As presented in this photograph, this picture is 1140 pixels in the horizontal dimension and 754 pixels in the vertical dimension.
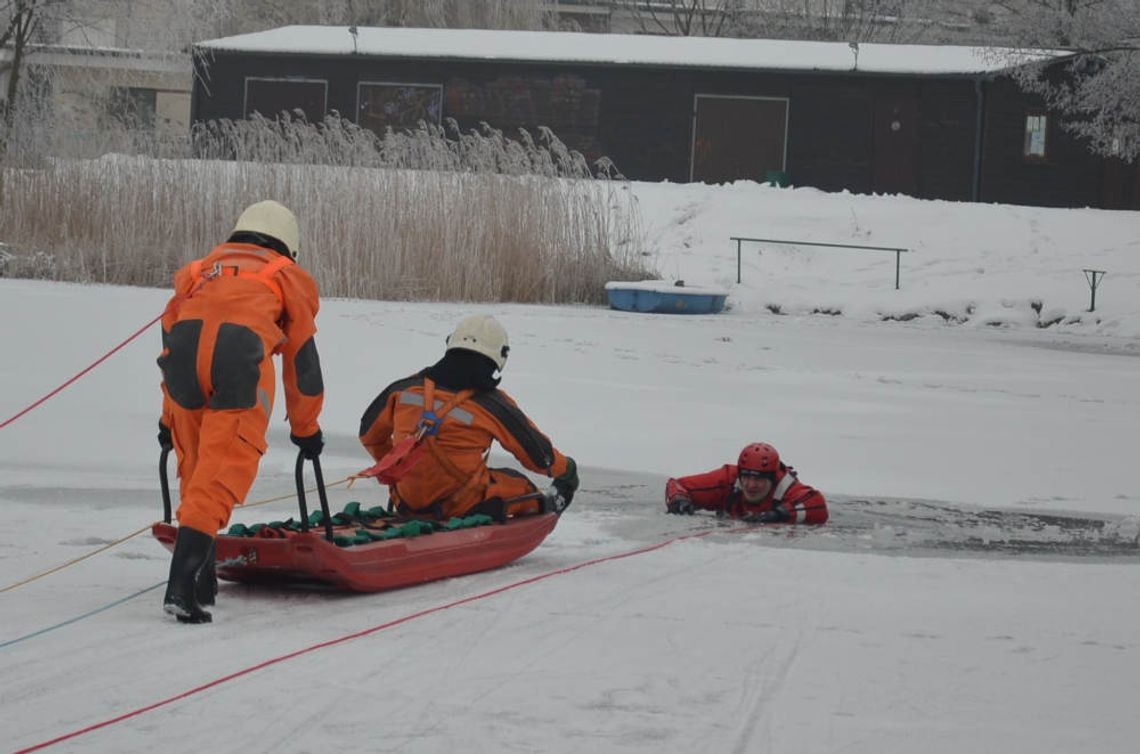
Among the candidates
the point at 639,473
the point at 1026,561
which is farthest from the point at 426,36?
the point at 1026,561

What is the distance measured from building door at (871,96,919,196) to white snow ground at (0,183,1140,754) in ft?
51.1

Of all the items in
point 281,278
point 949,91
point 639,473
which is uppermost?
point 949,91

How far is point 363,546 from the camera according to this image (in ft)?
21.0

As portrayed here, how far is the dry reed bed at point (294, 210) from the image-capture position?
19.4 m

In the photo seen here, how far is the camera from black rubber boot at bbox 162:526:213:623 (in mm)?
5656

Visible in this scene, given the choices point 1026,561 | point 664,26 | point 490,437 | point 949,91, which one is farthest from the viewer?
point 664,26

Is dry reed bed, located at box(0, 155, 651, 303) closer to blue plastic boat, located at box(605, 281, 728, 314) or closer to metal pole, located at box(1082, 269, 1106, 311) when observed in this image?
blue plastic boat, located at box(605, 281, 728, 314)

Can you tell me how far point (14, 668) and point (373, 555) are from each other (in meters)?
1.60

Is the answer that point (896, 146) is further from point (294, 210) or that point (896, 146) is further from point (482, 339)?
point (482, 339)

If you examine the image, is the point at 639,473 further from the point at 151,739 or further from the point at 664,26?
the point at 664,26

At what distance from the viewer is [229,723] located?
4492 millimetres

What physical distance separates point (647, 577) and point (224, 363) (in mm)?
2179

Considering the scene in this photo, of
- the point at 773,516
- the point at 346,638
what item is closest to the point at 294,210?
the point at 773,516

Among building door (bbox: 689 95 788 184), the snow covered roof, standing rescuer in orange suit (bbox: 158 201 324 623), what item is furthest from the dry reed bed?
building door (bbox: 689 95 788 184)
